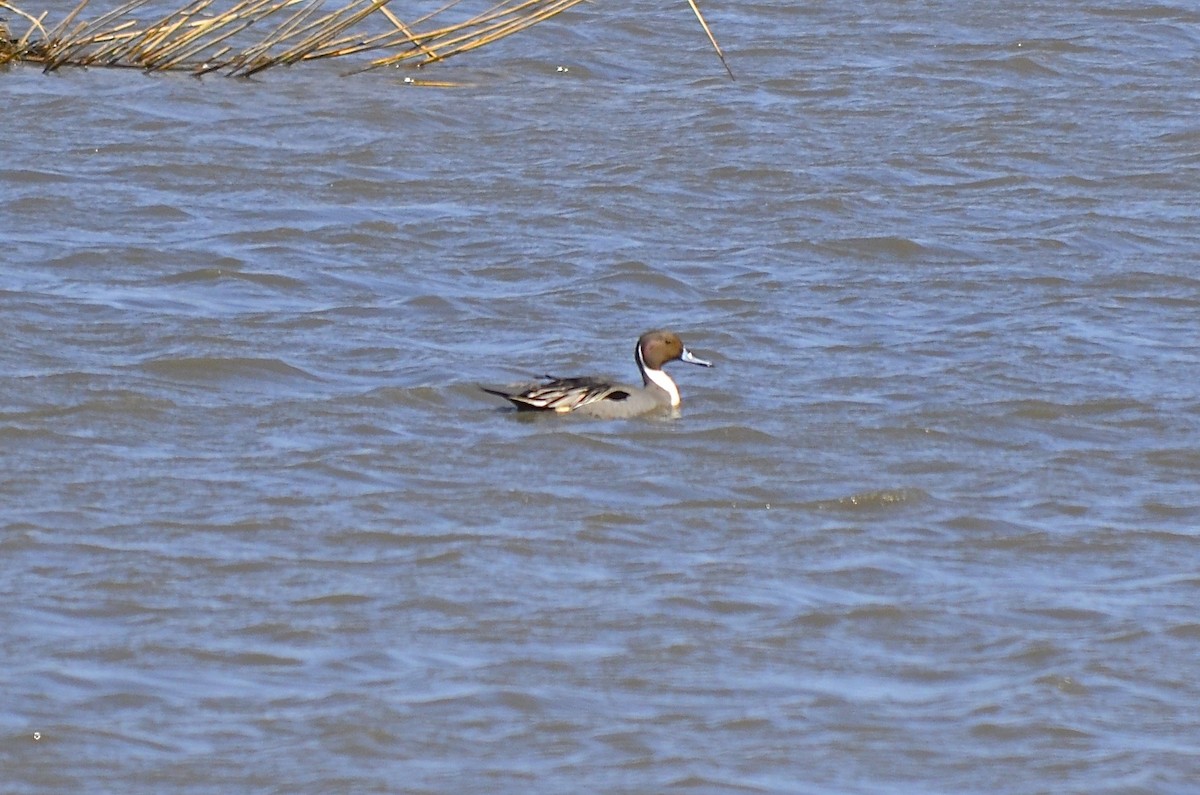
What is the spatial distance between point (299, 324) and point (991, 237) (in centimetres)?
312

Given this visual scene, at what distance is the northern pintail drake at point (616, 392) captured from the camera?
793cm

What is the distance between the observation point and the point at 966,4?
14.8m

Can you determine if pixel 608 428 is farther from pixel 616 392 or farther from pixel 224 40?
pixel 224 40

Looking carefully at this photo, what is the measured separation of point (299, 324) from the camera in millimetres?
8852

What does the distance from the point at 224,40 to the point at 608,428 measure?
18.2 ft

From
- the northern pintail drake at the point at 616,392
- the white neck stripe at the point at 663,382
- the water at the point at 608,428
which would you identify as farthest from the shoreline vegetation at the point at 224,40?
the white neck stripe at the point at 663,382

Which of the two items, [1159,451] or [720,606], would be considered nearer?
[720,606]

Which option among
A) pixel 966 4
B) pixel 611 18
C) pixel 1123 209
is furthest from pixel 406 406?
pixel 966 4

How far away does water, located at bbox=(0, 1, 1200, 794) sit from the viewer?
17.6ft

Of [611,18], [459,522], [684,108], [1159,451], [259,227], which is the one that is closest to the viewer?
[459,522]

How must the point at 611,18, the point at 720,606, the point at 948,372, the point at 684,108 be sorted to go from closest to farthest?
1. the point at 720,606
2. the point at 948,372
3. the point at 684,108
4. the point at 611,18

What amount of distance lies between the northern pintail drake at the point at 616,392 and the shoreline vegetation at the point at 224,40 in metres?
3.48

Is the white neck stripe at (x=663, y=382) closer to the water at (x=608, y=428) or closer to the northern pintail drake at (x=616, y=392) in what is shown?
the northern pintail drake at (x=616, y=392)

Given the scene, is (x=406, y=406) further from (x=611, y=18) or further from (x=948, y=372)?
(x=611, y=18)
